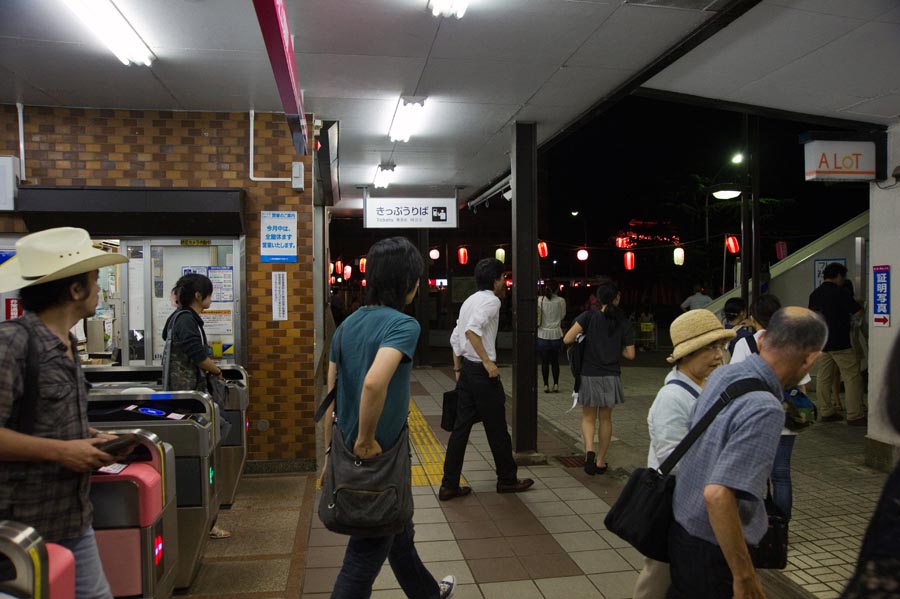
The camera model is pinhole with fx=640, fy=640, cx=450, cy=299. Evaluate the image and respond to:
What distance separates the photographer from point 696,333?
265cm

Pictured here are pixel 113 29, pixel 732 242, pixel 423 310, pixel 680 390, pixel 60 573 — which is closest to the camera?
pixel 60 573

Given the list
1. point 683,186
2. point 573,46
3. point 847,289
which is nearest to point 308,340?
point 573,46

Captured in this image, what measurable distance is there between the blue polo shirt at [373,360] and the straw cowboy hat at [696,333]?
1.09m

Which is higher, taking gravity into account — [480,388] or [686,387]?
[686,387]

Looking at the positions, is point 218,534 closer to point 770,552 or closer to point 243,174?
point 243,174

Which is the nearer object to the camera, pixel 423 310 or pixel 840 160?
pixel 840 160

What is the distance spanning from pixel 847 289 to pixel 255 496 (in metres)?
7.65

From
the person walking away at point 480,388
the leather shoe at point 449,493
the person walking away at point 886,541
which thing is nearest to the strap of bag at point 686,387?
the person walking away at point 886,541

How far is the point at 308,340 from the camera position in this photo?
6305mm

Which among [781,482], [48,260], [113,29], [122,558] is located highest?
[113,29]

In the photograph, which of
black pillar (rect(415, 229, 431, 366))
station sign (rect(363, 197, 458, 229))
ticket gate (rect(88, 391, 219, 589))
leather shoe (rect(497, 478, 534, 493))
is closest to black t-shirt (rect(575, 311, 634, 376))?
leather shoe (rect(497, 478, 534, 493))

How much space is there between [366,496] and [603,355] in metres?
3.93

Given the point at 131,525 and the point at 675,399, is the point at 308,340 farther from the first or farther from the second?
the point at 675,399

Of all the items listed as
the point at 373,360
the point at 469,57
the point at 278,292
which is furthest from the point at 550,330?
the point at 373,360
